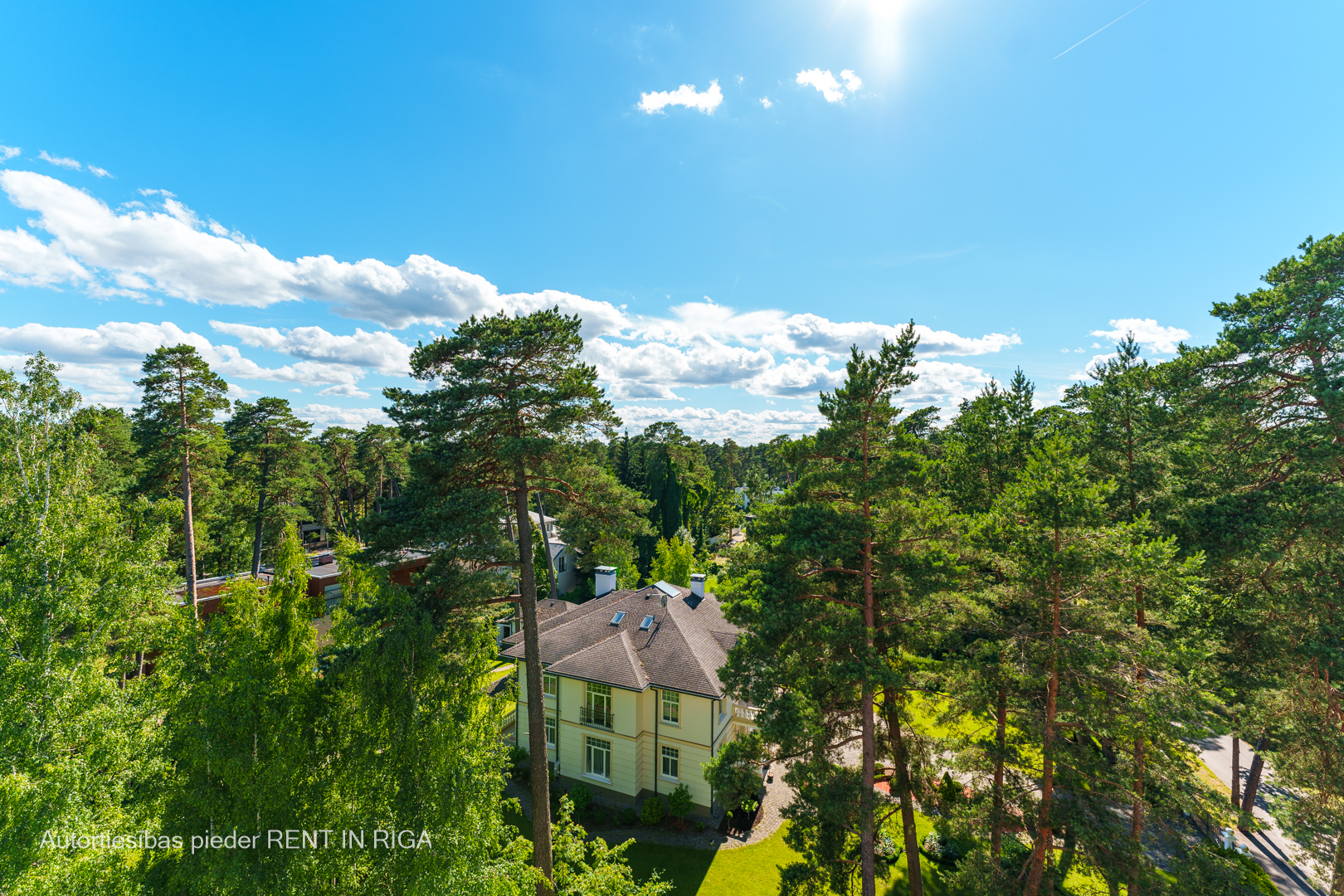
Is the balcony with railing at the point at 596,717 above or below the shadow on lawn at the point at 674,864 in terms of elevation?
above

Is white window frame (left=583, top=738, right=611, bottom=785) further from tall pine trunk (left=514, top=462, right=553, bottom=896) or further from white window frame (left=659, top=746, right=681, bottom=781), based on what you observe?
tall pine trunk (left=514, top=462, right=553, bottom=896)

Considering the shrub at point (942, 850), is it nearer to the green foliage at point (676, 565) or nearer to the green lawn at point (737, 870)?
the green lawn at point (737, 870)

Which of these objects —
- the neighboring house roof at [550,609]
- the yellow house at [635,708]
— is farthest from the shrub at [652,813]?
the neighboring house roof at [550,609]

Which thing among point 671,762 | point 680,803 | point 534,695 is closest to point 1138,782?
point 680,803

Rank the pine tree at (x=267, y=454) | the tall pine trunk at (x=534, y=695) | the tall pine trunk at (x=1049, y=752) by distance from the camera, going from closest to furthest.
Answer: the tall pine trunk at (x=1049, y=752), the tall pine trunk at (x=534, y=695), the pine tree at (x=267, y=454)

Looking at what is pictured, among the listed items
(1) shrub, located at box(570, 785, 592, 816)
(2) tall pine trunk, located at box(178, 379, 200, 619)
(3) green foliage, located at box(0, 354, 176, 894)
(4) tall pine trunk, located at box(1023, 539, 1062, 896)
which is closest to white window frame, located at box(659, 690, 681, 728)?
(1) shrub, located at box(570, 785, 592, 816)

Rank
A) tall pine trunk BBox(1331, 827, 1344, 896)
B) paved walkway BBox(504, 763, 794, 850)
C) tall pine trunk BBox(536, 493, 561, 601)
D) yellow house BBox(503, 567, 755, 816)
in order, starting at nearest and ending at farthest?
tall pine trunk BBox(1331, 827, 1344, 896), tall pine trunk BBox(536, 493, 561, 601), paved walkway BBox(504, 763, 794, 850), yellow house BBox(503, 567, 755, 816)

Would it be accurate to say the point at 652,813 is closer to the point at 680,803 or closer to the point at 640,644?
the point at 680,803
